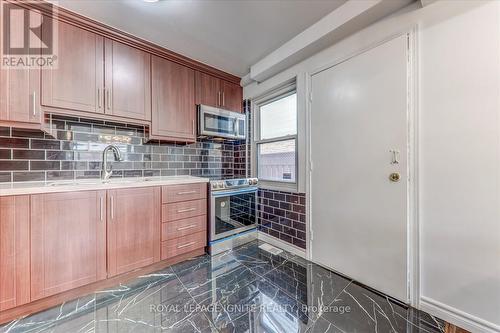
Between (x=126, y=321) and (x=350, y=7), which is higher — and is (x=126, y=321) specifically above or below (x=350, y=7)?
below

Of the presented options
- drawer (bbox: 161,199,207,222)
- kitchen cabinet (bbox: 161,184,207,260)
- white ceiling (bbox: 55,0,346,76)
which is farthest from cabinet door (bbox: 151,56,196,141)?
drawer (bbox: 161,199,207,222)

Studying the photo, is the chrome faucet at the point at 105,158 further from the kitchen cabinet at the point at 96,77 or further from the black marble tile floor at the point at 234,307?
the black marble tile floor at the point at 234,307

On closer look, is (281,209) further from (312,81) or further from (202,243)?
(312,81)

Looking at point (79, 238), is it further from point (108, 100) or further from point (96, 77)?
point (96, 77)

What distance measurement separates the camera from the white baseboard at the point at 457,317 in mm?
1223

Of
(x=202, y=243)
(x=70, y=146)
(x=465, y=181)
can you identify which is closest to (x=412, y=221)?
(x=465, y=181)

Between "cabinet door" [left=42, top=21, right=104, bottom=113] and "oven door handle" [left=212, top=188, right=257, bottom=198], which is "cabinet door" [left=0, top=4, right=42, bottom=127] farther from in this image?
"oven door handle" [left=212, top=188, right=257, bottom=198]

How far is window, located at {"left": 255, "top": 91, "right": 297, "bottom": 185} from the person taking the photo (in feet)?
8.47

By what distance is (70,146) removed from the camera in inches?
78.7

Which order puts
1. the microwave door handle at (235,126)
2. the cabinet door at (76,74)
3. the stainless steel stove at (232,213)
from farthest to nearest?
the microwave door handle at (235,126) < the stainless steel stove at (232,213) < the cabinet door at (76,74)

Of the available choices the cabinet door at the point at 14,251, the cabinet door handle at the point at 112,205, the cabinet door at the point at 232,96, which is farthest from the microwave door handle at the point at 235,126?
the cabinet door at the point at 14,251

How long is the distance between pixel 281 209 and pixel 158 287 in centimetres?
157

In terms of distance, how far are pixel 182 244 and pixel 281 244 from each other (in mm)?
1227

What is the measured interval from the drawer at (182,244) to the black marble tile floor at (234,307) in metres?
0.18
